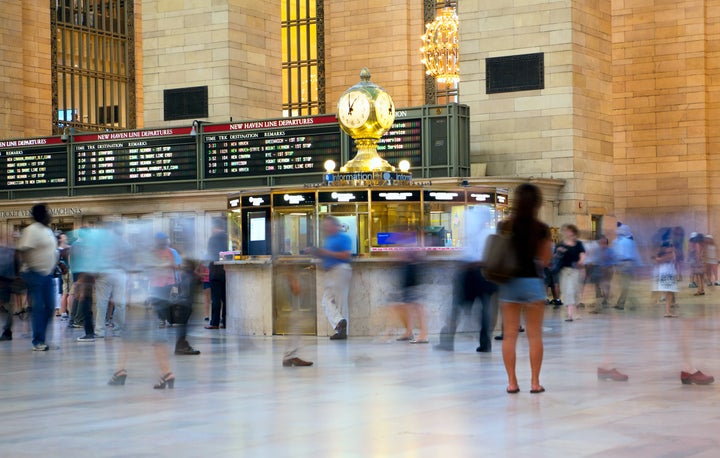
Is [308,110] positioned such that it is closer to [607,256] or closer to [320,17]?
[320,17]

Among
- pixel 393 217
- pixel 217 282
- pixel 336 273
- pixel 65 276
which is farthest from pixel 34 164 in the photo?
pixel 336 273

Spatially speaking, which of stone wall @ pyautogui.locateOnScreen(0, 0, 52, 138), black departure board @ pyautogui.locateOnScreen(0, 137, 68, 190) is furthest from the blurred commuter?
stone wall @ pyautogui.locateOnScreen(0, 0, 52, 138)

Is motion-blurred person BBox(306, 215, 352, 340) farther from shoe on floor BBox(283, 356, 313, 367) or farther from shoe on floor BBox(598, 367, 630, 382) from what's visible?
shoe on floor BBox(598, 367, 630, 382)

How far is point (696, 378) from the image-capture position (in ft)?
31.8

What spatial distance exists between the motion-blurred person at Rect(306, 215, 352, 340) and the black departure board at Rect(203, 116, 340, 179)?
8999mm

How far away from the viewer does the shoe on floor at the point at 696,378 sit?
381 inches

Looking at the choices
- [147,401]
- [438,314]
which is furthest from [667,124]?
[147,401]

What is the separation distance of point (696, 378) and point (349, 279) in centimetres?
604

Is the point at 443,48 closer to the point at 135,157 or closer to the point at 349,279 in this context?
the point at 135,157

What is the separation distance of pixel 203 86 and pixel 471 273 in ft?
46.0

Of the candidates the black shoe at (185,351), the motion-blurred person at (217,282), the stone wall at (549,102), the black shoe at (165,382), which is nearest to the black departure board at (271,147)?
the stone wall at (549,102)

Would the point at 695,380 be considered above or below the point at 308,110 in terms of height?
below

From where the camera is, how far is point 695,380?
9703 millimetres

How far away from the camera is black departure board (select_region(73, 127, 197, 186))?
2588 cm
